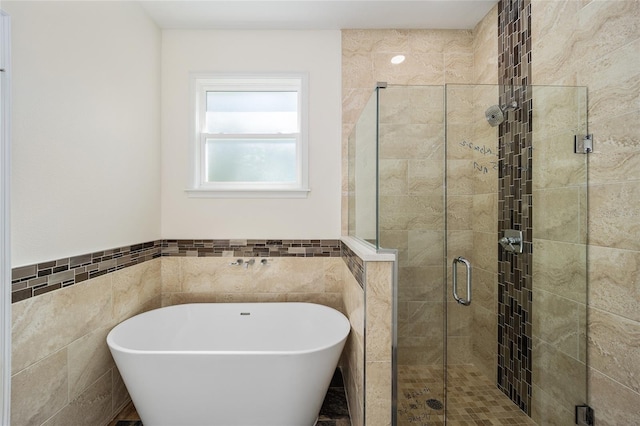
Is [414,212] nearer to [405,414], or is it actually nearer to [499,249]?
[499,249]

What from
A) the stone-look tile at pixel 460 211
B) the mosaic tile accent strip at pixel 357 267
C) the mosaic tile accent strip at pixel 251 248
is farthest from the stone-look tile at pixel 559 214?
the mosaic tile accent strip at pixel 251 248

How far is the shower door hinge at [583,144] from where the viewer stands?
4.59 feet

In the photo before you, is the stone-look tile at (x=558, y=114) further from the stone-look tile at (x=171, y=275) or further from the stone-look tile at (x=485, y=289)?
the stone-look tile at (x=171, y=275)

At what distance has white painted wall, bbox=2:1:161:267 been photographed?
129 cm

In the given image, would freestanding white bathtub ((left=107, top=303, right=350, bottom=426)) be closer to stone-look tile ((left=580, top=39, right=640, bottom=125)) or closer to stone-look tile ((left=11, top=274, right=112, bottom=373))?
stone-look tile ((left=11, top=274, right=112, bottom=373))

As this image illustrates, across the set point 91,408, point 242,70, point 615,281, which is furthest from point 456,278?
point 242,70

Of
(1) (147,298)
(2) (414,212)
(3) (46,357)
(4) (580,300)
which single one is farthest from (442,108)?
(1) (147,298)

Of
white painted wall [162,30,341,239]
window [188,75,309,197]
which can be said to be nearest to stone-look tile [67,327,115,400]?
white painted wall [162,30,341,239]

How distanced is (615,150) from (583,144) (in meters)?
0.14

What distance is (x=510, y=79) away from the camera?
2.02 m

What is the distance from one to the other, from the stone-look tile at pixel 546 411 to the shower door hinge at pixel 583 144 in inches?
44.2

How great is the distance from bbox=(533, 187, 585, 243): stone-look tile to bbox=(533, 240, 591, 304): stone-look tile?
1.5 inches

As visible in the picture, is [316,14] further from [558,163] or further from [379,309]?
[379,309]

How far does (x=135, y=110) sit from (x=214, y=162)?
0.66 metres
